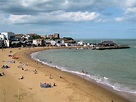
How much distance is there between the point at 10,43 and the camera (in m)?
98.2

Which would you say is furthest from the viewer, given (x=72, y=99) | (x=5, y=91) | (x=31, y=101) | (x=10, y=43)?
(x=10, y=43)

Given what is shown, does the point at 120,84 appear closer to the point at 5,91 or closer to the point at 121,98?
the point at 121,98

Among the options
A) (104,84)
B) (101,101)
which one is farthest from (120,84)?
(101,101)

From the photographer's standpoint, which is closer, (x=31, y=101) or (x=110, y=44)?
(x=31, y=101)

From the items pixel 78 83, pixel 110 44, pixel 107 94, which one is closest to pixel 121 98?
pixel 107 94

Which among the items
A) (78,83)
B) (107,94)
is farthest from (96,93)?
(78,83)

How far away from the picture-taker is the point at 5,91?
61.6 ft

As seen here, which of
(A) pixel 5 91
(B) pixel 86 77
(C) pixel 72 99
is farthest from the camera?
(B) pixel 86 77

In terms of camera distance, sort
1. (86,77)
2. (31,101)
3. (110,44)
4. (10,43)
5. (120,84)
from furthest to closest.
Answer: (110,44), (10,43), (86,77), (120,84), (31,101)

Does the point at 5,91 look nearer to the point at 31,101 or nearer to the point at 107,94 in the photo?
the point at 31,101

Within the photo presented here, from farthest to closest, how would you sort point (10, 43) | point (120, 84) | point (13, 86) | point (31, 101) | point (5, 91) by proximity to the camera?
point (10, 43) < point (120, 84) < point (13, 86) < point (5, 91) < point (31, 101)

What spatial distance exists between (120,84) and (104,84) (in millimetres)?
1665

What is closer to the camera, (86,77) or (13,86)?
(13,86)

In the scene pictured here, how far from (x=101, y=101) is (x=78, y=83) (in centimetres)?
684
